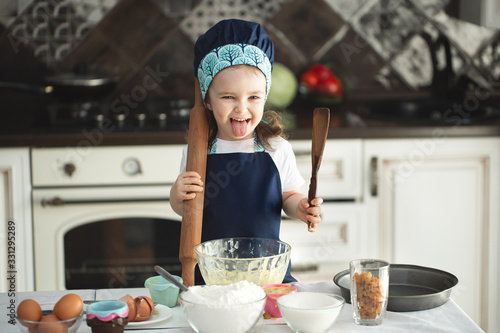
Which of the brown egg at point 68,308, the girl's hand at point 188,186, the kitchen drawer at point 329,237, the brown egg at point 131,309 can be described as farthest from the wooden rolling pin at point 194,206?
the kitchen drawer at point 329,237

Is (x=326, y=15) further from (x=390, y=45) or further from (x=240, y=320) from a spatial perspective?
(x=240, y=320)

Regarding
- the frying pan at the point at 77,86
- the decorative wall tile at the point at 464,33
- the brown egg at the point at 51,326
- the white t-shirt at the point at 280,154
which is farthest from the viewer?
the decorative wall tile at the point at 464,33

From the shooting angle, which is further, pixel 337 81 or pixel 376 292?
pixel 337 81

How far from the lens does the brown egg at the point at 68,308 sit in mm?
948

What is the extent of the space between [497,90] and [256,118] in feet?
6.02

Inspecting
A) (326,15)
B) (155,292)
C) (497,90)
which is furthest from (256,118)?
(497,90)

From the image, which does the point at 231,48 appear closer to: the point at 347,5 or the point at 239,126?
the point at 239,126

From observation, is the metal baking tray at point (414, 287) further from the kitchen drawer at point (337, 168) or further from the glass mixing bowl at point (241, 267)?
the kitchen drawer at point (337, 168)

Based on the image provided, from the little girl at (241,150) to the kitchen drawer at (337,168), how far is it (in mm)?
759

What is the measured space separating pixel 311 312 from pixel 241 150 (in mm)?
522

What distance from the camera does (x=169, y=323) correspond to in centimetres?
107

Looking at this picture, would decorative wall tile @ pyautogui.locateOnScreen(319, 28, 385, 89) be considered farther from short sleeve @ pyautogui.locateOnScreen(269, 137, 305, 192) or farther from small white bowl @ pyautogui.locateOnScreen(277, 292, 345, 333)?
small white bowl @ pyautogui.locateOnScreen(277, 292, 345, 333)

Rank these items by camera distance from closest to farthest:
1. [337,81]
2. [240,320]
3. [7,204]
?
[240,320]
[7,204]
[337,81]

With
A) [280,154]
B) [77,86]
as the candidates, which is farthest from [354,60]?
[280,154]
